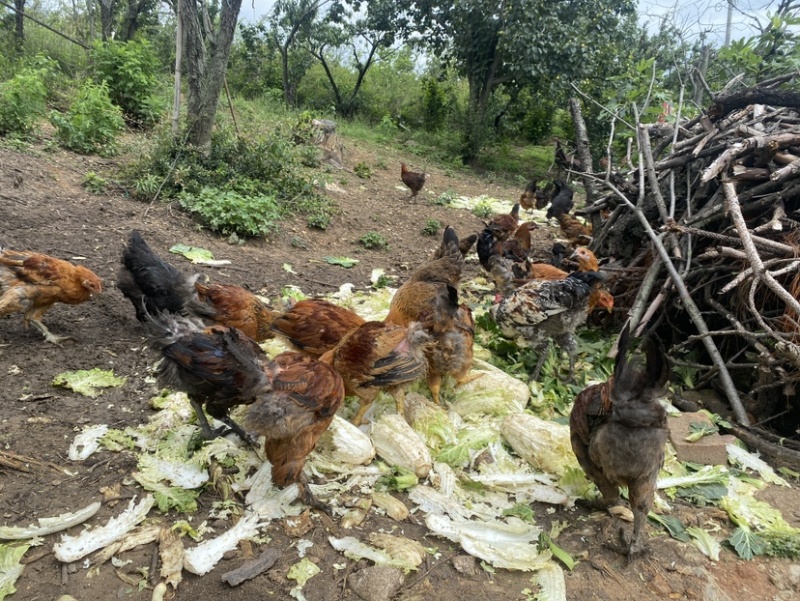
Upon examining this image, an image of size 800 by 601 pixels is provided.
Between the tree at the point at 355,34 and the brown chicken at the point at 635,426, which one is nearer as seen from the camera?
the brown chicken at the point at 635,426

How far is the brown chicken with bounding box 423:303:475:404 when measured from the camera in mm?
4594

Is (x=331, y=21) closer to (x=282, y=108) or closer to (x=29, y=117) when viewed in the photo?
(x=282, y=108)

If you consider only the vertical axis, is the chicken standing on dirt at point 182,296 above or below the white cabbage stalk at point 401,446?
above

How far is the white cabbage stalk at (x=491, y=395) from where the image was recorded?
15.2 feet

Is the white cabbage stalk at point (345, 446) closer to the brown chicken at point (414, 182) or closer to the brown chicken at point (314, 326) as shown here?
the brown chicken at point (314, 326)

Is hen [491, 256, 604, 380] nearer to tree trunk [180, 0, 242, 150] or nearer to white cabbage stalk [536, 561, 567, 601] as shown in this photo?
white cabbage stalk [536, 561, 567, 601]

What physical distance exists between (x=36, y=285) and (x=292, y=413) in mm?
3282

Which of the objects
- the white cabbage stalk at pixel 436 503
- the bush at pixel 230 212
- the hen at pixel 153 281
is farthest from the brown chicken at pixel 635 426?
the bush at pixel 230 212

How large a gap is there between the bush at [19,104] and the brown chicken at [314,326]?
805 centimetres

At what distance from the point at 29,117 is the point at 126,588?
10070mm

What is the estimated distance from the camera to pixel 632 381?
3.08 metres

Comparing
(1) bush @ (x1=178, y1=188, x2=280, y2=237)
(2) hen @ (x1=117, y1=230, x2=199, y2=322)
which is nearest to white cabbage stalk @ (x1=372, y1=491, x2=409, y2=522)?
(2) hen @ (x1=117, y1=230, x2=199, y2=322)

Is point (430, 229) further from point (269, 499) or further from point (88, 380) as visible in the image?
point (269, 499)

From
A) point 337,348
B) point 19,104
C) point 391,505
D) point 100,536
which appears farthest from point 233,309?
point 19,104
